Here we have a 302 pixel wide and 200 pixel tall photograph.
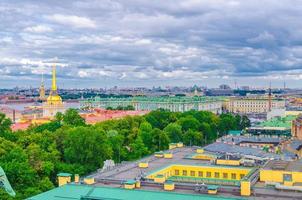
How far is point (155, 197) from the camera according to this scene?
3594 centimetres

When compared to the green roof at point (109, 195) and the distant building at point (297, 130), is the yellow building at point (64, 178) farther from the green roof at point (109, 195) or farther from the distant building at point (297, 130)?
the distant building at point (297, 130)

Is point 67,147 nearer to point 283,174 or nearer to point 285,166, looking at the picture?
point 285,166

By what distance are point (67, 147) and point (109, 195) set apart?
1241 inches

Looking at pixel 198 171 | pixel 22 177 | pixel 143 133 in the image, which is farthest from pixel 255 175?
pixel 143 133

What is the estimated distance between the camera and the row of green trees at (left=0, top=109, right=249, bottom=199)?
5061cm

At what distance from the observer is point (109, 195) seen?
36.8m

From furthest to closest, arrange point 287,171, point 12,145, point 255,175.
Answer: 1. point 12,145
2. point 255,175
3. point 287,171

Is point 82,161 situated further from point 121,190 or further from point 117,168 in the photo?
point 121,190

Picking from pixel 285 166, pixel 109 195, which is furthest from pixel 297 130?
pixel 109 195

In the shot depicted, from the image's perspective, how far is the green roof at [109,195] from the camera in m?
35.9

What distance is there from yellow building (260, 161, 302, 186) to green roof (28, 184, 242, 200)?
7402mm

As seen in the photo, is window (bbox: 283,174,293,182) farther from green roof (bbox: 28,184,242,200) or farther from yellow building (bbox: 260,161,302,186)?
green roof (bbox: 28,184,242,200)

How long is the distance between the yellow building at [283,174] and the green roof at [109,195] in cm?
740

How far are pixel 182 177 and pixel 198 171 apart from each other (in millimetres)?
1724
